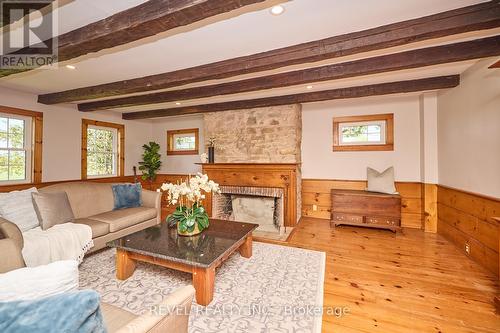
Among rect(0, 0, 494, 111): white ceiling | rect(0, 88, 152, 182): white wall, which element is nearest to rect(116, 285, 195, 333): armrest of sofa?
rect(0, 0, 494, 111): white ceiling

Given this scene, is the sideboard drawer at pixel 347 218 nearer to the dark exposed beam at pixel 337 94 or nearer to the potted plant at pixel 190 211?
the dark exposed beam at pixel 337 94

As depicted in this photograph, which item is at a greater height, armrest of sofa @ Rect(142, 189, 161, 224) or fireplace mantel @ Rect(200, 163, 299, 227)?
fireplace mantel @ Rect(200, 163, 299, 227)

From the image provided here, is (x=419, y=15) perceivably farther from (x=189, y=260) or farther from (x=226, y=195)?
(x=226, y=195)

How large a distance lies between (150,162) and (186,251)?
4521 millimetres

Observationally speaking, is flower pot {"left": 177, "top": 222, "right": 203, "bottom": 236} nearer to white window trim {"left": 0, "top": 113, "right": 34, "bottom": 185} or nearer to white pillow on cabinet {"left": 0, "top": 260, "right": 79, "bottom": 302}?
white pillow on cabinet {"left": 0, "top": 260, "right": 79, "bottom": 302}

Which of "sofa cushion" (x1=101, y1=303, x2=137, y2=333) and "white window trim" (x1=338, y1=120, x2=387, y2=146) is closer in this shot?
"sofa cushion" (x1=101, y1=303, x2=137, y2=333)

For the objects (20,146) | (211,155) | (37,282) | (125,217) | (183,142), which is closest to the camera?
(37,282)

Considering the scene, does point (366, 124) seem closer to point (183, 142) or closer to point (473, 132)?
point (473, 132)

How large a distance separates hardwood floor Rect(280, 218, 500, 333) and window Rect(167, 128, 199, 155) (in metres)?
3.76

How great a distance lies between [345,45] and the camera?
2.04 meters

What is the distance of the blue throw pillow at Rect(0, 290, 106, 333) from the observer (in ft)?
2.17

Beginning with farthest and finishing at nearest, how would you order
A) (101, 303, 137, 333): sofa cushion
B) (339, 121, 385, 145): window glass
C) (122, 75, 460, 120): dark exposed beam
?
(339, 121, 385, 145): window glass → (122, 75, 460, 120): dark exposed beam → (101, 303, 137, 333): sofa cushion

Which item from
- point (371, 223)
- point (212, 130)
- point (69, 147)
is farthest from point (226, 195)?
point (69, 147)

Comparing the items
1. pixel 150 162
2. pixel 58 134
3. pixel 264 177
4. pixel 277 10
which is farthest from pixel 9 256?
pixel 150 162
